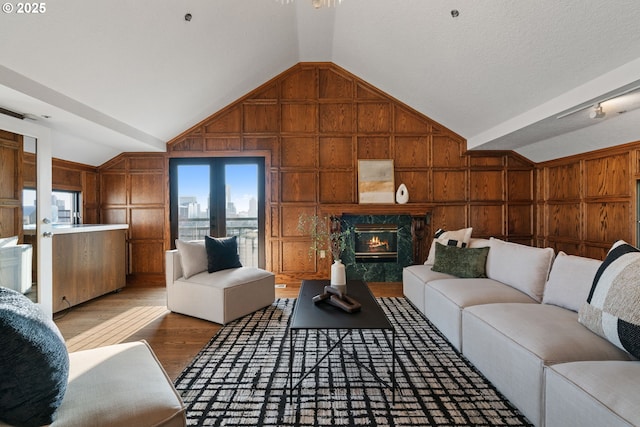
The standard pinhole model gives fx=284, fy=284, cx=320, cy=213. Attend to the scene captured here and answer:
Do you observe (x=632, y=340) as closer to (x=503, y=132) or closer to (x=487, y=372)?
(x=487, y=372)

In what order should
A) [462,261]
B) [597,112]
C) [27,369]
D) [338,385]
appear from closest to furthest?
[27,369]
[338,385]
[597,112]
[462,261]

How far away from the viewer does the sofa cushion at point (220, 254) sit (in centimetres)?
329

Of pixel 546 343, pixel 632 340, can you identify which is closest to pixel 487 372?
pixel 546 343

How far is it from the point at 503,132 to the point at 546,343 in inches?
119

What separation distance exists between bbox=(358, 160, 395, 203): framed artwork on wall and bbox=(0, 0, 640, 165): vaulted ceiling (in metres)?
1.07

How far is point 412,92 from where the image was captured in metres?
4.07

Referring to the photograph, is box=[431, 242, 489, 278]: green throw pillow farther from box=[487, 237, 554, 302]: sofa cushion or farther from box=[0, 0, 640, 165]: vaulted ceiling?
box=[0, 0, 640, 165]: vaulted ceiling

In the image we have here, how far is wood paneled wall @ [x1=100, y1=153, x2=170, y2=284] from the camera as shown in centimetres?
455

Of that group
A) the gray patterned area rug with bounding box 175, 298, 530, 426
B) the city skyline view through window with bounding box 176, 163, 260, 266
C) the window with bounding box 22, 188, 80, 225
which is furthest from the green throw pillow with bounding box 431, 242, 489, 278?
the window with bounding box 22, 188, 80, 225

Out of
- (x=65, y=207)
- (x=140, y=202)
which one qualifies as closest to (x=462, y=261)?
(x=140, y=202)

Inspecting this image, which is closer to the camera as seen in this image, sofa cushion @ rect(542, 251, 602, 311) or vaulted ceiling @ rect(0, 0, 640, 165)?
sofa cushion @ rect(542, 251, 602, 311)

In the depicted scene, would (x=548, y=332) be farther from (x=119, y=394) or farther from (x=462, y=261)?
(x=119, y=394)

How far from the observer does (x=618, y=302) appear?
1398 mm

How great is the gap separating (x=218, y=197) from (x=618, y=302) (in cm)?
448
